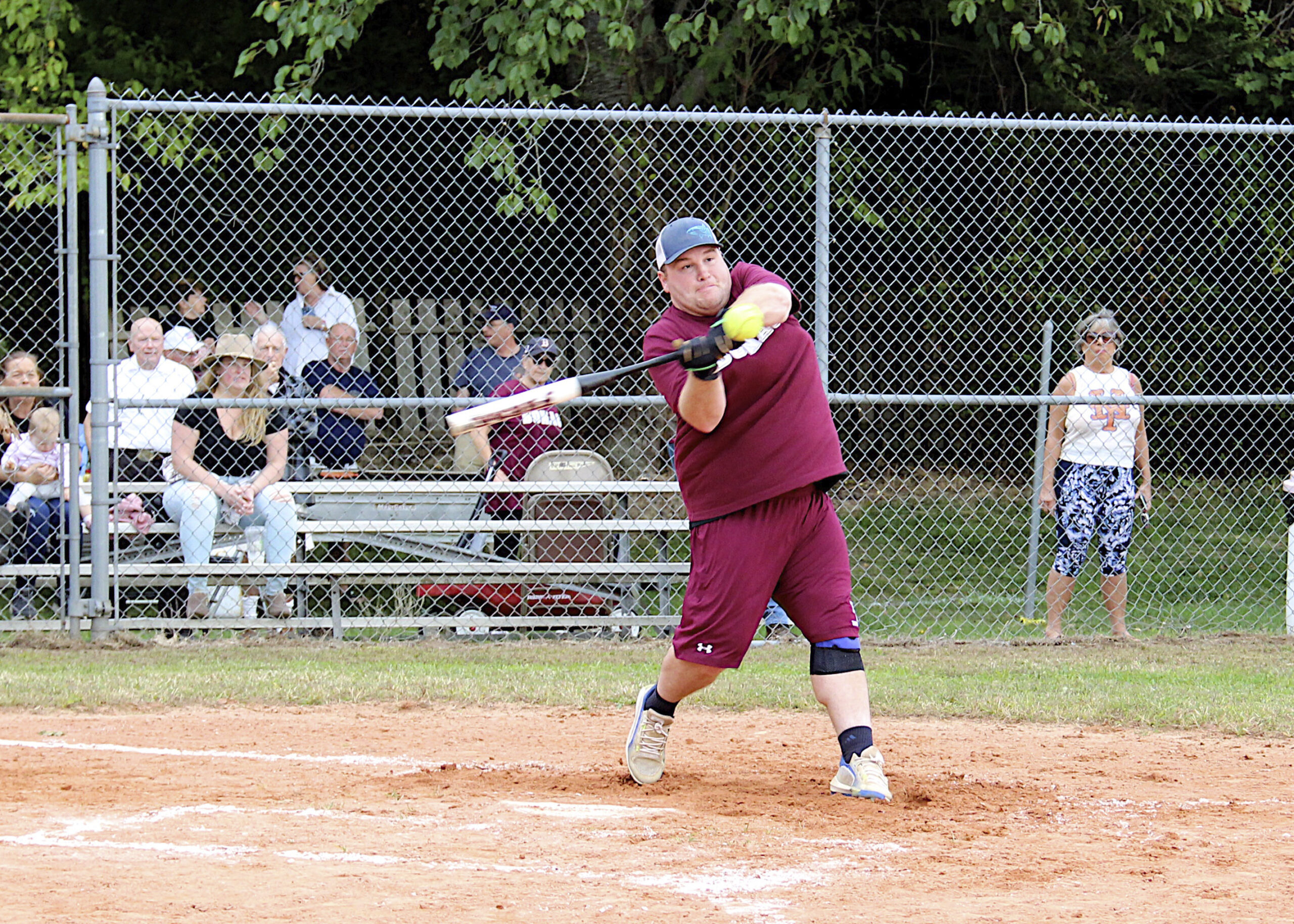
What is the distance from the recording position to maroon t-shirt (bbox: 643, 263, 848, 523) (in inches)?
190

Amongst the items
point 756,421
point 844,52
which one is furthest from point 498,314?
point 756,421

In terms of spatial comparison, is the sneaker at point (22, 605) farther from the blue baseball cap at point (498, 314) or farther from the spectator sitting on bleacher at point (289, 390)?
the blue baseball cap at point (498, 314)

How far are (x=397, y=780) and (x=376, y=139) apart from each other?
8.47 meters

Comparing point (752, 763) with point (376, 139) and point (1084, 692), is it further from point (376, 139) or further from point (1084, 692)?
point (376, 139)

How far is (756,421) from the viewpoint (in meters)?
4.87

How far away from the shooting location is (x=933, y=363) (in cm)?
1291

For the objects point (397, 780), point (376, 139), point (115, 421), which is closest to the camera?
point (397, 780)

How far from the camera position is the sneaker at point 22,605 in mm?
8781

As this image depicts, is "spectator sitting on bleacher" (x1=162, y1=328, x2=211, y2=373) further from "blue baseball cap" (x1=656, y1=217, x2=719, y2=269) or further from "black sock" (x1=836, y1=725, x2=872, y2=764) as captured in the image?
"black sock" (x1=836, y1=725, x2=872, y2=764)

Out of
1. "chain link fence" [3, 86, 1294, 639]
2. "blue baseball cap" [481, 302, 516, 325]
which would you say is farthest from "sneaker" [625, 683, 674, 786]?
"blue baseball cap" [481, 302, 516, 325]

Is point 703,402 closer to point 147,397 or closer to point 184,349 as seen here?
point 147,397

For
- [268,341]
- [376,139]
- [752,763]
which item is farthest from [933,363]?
[752,763]

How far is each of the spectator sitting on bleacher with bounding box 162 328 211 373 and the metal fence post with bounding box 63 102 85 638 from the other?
1023mm

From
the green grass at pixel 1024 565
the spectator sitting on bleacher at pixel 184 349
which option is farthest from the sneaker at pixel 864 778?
the spectator sitting on bleacher at pixel 184 349
